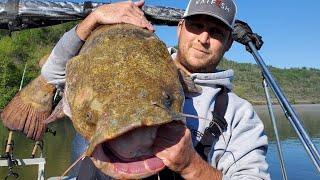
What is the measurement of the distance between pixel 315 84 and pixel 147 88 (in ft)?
511

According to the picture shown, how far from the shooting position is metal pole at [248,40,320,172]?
3.62m

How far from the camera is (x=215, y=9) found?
3.25m

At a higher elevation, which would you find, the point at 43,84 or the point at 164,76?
the point at 164,76

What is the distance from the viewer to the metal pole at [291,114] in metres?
3.62

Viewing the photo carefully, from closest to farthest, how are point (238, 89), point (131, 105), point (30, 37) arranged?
point (131, 105) < point (30, 37) < point (238, 89)

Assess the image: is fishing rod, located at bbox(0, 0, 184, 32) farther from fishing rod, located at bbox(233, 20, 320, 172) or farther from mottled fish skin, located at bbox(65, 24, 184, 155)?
mottled fish skin, located at bbox(65, 24, 184, 155)

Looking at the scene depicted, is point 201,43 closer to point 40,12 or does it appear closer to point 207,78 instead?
point 207,78

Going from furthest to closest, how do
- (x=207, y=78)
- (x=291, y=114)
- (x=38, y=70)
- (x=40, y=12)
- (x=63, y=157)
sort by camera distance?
(x=38, y=70) → (x=63, y=157) → (x=291, y=114) → (x=40, y=12) → (x=207, y=78)

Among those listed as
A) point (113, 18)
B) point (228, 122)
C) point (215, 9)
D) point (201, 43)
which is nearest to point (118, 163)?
point (113, 18)

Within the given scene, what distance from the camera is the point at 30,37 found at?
278 ft

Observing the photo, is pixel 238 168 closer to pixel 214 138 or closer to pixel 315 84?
pixel 214 138

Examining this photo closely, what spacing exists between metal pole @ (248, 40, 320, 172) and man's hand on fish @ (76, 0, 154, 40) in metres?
1.43

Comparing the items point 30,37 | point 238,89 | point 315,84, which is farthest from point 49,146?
point 315,84

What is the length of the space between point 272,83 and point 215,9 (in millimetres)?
1054
